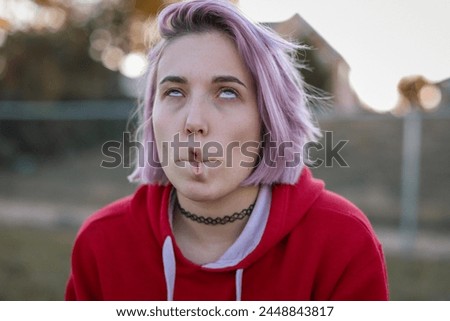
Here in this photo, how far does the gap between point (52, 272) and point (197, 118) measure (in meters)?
4.01

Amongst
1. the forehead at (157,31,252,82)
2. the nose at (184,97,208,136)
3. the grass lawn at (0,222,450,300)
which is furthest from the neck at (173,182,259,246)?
the grass lawn at (0,222,450,300)

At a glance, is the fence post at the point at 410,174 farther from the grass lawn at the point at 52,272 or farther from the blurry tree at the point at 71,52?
the blurry tree at the point at 71,52

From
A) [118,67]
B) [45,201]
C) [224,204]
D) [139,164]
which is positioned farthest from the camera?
[118,67]

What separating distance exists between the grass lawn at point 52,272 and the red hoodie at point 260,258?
2.81 metres

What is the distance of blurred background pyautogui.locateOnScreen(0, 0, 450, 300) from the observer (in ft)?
7.28

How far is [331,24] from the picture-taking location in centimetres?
212

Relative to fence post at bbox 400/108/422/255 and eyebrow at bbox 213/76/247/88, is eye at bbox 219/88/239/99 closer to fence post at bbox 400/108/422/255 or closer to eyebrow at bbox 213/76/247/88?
eyebrow at bbox 213/76/247/88

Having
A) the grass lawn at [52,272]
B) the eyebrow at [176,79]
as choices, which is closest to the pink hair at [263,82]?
A: the eyebrow at [176,79]

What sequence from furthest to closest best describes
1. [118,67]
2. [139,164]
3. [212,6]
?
1. [118,67]
2. [139,164]
3. [212,6]

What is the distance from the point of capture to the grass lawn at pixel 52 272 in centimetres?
448

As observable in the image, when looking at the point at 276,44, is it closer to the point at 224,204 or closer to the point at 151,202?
→ the point at 224,204

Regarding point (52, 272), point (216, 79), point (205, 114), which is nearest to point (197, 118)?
point (205, 114)

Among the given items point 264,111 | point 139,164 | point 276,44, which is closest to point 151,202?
point 139,164
